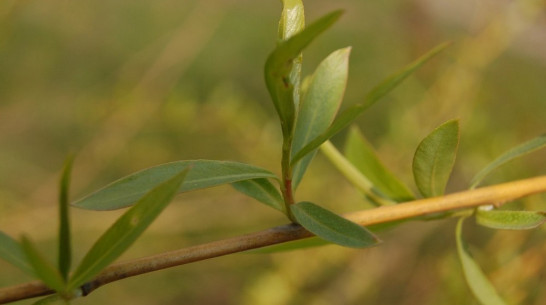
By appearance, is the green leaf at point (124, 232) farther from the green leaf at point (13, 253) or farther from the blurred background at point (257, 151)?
the blurred background at point (257, 151)

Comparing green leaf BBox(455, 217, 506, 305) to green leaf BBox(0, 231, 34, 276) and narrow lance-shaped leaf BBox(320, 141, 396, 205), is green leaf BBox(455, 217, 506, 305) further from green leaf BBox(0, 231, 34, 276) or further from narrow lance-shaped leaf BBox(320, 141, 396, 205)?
green leaf BBox(0, 231, 34, 276)

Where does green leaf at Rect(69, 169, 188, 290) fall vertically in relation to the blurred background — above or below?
above

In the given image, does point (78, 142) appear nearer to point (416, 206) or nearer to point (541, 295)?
point (541, 295)

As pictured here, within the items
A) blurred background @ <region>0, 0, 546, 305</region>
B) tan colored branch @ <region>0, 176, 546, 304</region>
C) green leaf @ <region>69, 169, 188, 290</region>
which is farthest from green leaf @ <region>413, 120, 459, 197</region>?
blurred background @ <region>0, 0, 546, 305</region>

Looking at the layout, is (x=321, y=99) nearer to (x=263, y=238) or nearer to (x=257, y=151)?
(x=263, y=238)

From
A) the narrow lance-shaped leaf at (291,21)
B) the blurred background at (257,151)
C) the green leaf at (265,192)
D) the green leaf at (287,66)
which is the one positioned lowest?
the blurred background at (257,151)

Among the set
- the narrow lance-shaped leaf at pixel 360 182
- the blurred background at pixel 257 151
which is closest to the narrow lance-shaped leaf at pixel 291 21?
the narrow lance-shaped leaf at pixel 360 182

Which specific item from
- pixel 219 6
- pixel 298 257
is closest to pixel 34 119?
pixel 219 6
